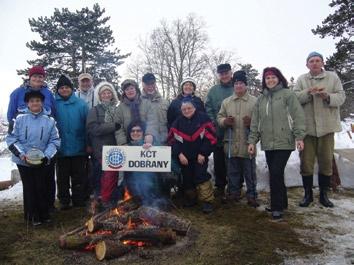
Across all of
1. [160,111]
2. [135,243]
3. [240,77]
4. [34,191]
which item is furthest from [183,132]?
[34,191]

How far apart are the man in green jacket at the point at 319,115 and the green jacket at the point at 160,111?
2.48 m

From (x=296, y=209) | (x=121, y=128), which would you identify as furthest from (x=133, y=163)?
(x=296, y=209)

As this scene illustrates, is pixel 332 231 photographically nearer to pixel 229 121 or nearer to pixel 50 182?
pixel 229 121

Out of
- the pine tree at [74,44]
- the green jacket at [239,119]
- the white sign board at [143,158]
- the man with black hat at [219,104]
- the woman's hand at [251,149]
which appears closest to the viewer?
the white sign board at [143,158]

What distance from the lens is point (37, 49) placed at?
2706 centimetres

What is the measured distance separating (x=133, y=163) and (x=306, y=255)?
3001 millimetres

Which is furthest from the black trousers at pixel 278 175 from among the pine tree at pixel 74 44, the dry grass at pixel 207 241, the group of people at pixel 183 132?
the pine tree at pixel 74 44

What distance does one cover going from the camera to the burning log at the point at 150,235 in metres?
4.41

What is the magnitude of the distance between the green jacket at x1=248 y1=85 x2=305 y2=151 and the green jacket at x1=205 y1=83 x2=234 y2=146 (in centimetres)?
122

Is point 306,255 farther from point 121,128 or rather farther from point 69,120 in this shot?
point 69,120

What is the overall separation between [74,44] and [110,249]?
26101 millimetres

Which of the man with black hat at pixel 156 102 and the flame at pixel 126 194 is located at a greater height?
the man with black hat at pixel 156 102

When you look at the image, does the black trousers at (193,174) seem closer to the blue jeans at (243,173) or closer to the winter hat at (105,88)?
the blue jeans at (243,173)

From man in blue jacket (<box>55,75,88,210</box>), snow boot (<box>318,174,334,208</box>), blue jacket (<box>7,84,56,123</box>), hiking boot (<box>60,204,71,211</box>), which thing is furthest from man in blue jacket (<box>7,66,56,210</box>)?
snow boot (<box>318,174,334,208</box>)
